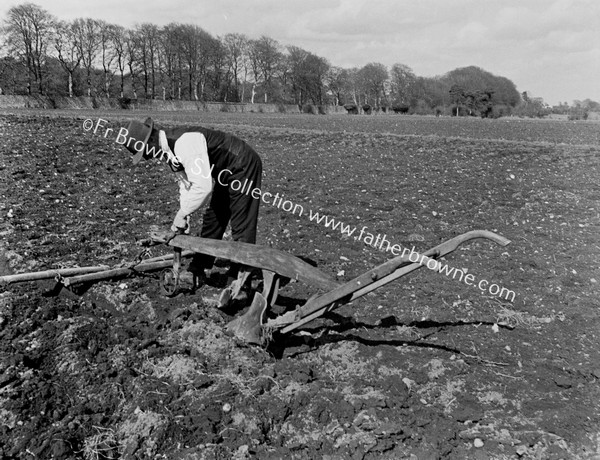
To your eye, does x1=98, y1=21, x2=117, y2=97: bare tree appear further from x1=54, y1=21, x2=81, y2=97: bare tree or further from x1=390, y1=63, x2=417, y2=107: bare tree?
x1=390, y1=63, x2=417, y2=107: bare tree

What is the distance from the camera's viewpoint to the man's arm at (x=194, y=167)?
14.8 ft

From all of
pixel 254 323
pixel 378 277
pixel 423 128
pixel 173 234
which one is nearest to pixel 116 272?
pixel 173 234

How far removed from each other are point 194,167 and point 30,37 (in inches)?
2383

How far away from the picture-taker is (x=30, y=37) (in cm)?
5462

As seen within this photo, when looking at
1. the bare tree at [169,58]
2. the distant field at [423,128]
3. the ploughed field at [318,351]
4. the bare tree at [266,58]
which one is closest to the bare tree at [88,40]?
the bare tree at [169,58]

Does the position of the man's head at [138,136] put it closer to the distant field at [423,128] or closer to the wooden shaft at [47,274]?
the wooden shaft at [47,274]

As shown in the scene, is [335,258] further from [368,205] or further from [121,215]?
[121,215]

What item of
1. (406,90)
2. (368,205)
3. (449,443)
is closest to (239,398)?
(449,443)

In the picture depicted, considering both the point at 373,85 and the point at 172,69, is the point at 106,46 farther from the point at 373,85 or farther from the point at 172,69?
the point at 373,85

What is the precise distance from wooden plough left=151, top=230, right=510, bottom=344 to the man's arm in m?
0.35

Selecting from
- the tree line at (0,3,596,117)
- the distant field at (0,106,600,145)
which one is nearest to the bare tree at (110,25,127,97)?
the tree line at (0,3,596,117)

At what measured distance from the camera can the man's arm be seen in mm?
4520

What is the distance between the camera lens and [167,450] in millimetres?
3447

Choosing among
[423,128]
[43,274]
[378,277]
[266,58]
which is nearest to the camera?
[378,277]
